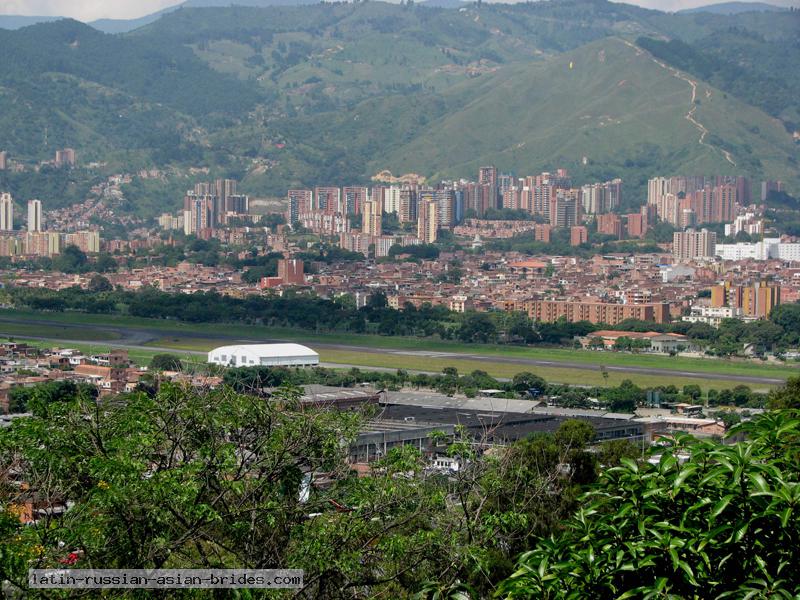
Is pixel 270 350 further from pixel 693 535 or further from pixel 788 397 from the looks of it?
pixel 693 535

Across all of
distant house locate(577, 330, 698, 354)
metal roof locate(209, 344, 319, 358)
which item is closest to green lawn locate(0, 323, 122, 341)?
metal roof locate(209, 344, 319, 358)

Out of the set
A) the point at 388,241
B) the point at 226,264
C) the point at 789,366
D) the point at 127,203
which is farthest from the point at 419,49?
the point at 789,366

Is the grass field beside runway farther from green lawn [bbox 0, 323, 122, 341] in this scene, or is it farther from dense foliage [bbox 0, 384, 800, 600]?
dense foliage [bbox 0, 384, 800, 600]

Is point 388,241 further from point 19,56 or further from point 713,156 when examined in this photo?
point 19,56

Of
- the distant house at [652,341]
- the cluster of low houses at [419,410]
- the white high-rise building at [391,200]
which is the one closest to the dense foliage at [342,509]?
the cluster of low houses at [419,410]

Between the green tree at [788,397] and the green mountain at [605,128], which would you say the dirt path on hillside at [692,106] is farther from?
the green tree at [788,397]

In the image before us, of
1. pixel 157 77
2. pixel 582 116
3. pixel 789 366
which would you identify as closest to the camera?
pixel 789 366

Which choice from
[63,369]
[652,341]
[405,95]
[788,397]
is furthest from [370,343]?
[405,95]

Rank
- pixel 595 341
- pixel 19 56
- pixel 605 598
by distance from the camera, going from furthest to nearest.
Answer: pixel 19 56 < pixel 595 341 < pixel 605 598
